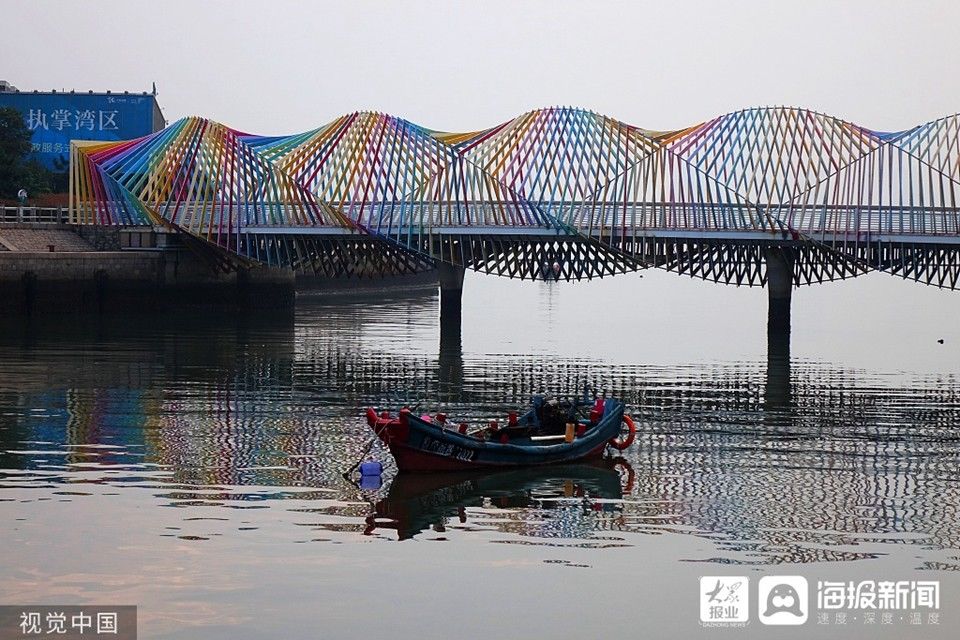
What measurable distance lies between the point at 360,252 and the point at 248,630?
66682mm

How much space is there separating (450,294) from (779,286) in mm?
17613

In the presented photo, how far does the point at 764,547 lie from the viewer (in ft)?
90.5

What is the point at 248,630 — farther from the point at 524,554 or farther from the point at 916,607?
the point at 916,607

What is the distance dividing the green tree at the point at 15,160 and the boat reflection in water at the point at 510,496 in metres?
78.2

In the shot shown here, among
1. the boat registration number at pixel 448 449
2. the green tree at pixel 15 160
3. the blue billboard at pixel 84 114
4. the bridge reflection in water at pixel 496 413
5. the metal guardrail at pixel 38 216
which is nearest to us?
the bridge reflection in water at pixel 496 413

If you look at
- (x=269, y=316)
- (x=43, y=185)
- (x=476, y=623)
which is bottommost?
(x=476, y=623)

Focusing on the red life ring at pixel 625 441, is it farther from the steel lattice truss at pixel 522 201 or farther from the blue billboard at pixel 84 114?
the blue billboard at pixel 84 114

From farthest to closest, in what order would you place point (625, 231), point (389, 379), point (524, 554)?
point (625, 231) → point (389, 379) → point (524, 554)

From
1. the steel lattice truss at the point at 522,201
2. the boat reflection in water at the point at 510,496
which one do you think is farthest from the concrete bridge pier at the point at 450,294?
the boat reflection in water at the point at 510,496

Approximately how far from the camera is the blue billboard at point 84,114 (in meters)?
117

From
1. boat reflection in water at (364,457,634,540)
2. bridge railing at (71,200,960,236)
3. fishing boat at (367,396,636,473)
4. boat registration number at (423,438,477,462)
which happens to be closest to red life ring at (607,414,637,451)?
fishing boat at (367,396,636,473)

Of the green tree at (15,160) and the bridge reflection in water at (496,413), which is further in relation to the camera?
the green tree at (15,160)

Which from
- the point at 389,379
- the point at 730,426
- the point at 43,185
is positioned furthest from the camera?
the point at 43,185

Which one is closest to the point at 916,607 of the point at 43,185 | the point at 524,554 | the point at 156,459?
the point at 524,554
